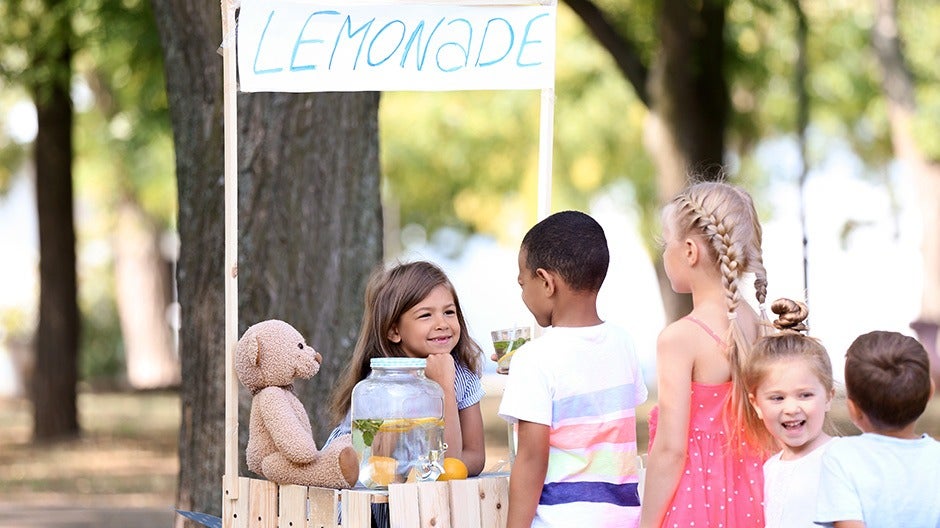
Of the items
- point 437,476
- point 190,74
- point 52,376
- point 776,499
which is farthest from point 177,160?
point 52,376

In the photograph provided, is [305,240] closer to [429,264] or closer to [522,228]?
[429,264]

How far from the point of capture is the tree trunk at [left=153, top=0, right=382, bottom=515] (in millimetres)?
6074

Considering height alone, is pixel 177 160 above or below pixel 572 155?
below

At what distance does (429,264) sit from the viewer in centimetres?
414

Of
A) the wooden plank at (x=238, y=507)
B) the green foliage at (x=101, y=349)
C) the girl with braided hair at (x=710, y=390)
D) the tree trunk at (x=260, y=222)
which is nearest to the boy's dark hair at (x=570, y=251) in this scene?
the girl with braided hair at (x=710, y=390)

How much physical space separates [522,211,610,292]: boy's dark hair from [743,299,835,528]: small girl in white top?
0.47 meters

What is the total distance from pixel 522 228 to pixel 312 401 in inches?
870

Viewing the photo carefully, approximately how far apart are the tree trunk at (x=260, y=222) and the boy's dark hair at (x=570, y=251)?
2524mm

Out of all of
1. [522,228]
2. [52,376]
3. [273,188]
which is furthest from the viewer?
[522,228]

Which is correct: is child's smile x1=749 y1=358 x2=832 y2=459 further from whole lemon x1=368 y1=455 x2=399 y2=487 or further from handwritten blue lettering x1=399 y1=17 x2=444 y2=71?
handwritten blue lettering x1=399 y1=17 x2=444 y2=71

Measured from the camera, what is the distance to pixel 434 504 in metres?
3.63

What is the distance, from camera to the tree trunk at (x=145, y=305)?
23781 millimetres

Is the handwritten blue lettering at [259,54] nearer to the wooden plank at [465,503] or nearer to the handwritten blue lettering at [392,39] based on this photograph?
the handwritten blue lettering at [392,39]

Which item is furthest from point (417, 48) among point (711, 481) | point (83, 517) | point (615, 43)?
point (615, 43)
